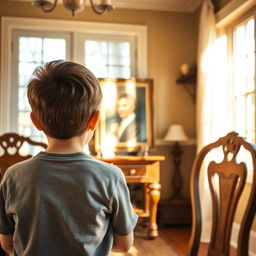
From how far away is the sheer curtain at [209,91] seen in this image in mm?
3299

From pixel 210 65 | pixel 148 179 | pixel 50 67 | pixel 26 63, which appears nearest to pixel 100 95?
pixel 50 67

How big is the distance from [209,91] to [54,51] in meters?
1.79

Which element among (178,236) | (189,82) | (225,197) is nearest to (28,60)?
(189,82)

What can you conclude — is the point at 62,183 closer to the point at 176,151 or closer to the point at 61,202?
the point at 61,202

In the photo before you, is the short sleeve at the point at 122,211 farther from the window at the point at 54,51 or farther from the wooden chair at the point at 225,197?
the window at the point at 54,51

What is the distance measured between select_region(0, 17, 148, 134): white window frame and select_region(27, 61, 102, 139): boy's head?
3173 mm

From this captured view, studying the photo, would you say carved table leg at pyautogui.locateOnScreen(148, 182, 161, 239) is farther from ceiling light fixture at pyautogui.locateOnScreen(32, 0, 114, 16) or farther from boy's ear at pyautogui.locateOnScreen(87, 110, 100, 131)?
boy's ear at pyautogui.locateOnScreen(87, 110, 100, 131)

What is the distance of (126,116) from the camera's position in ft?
12.4

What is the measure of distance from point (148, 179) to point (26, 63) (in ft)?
6.19

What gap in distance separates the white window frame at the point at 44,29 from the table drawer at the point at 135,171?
3.99 feet

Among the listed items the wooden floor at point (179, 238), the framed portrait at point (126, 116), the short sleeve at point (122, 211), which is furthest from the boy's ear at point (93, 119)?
the framed portrait at point (126, 116)

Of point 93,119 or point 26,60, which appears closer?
point 93,119

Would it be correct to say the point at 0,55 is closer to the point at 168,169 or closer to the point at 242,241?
the point at 168,169

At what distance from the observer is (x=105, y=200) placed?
706 millimetres
